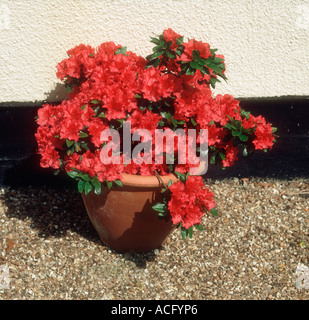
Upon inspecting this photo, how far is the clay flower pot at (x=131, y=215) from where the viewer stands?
209 centimetres

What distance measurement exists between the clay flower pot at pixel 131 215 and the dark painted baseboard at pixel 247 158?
777mm

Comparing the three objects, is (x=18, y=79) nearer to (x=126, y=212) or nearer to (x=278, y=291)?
(x=126, y=212)

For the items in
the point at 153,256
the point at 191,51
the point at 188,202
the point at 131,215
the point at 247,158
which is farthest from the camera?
the point at 247,158

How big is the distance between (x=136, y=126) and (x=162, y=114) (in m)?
0.15

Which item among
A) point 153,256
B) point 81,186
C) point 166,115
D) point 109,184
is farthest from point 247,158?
point 81,186

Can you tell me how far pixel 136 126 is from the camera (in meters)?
2.07

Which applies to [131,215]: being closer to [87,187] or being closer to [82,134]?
[87,187]

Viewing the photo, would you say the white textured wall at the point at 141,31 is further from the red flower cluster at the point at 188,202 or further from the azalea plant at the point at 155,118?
the red flower cluster at the point at 188,202

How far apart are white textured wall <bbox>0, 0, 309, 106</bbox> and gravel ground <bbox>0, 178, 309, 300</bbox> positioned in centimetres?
78

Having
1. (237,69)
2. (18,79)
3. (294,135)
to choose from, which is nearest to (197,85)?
(237,69)

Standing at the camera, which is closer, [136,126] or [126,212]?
[136,126]

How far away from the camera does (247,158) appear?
333 centimetres

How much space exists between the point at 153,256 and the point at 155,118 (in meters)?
0.87

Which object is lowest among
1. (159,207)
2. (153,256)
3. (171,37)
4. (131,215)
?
(153,256)
